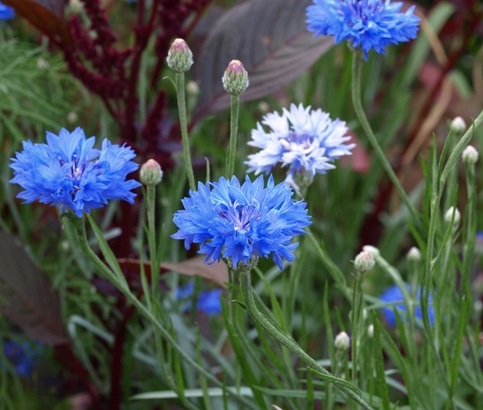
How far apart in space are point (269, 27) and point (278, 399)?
441 mm

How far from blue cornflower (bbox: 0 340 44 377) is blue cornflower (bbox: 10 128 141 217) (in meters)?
0.48

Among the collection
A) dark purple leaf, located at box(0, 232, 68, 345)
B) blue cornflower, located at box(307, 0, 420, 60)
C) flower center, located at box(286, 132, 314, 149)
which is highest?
blue cornflower, located at box(307, 0, 420, 60)

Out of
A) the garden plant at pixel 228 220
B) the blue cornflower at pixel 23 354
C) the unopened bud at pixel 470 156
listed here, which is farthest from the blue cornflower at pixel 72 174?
Answer: the blue cornflower at pixel 23 354

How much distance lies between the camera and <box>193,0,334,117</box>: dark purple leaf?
74 centimetres

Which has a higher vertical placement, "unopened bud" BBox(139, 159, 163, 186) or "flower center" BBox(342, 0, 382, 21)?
"flower center" BBox(342, 0, 382, 21)

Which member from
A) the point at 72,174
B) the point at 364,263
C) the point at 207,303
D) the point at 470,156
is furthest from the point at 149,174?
the point at 207,303

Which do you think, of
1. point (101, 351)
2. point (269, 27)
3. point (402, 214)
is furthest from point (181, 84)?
point (402, 214)

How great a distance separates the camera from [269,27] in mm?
769

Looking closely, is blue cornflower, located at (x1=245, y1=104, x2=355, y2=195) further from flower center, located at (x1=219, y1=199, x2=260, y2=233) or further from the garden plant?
flower center, located at (x1=219, y1=199, x2=260, y2=233)

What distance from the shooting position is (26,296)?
74 cm

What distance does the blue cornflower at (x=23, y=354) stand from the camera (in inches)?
34.7

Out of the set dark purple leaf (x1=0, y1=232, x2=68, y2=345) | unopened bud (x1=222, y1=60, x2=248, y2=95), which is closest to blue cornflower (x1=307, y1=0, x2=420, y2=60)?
unopened bud (x1=222, y1=60, x2=248, y2=95)

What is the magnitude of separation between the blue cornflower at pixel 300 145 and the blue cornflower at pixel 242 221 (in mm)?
138

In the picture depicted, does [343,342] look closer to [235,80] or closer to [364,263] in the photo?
[364,263]
